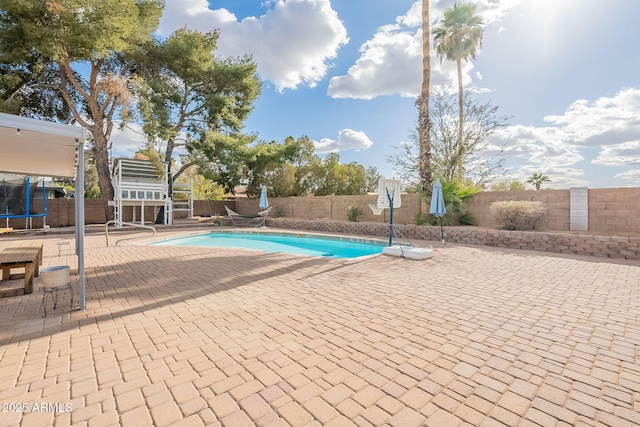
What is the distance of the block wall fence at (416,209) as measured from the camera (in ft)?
28.4

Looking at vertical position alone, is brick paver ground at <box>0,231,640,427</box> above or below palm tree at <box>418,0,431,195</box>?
below

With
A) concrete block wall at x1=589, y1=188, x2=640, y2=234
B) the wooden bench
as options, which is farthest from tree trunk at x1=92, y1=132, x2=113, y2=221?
concrete block wall at x1=589, y1=188, x2=640, y2=234

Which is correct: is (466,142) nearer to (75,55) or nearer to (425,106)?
(425,106)

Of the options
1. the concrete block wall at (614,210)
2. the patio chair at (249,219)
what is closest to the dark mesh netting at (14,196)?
the patio chair at (249,219)

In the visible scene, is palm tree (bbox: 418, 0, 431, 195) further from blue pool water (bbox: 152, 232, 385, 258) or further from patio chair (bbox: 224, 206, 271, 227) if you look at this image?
patio chair (bbox: 224, 206, 271, 227)

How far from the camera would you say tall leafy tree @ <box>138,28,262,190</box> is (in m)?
16.0

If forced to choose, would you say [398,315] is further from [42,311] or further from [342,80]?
[342,80]

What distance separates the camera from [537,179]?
2566 cm

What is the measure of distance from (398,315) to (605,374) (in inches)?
69.1

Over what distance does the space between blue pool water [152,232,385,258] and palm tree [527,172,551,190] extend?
2293 centimetres

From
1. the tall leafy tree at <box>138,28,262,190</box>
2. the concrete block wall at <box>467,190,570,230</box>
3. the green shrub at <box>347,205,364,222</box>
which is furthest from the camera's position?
the tall leafy tree at <box>138,28,262,190</box>

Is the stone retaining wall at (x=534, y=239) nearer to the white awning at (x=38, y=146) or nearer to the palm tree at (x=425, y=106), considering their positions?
the palm tree at (x=425, y=106)

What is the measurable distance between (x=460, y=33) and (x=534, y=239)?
55.2 feet

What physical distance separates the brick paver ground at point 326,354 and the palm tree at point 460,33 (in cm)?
1907
